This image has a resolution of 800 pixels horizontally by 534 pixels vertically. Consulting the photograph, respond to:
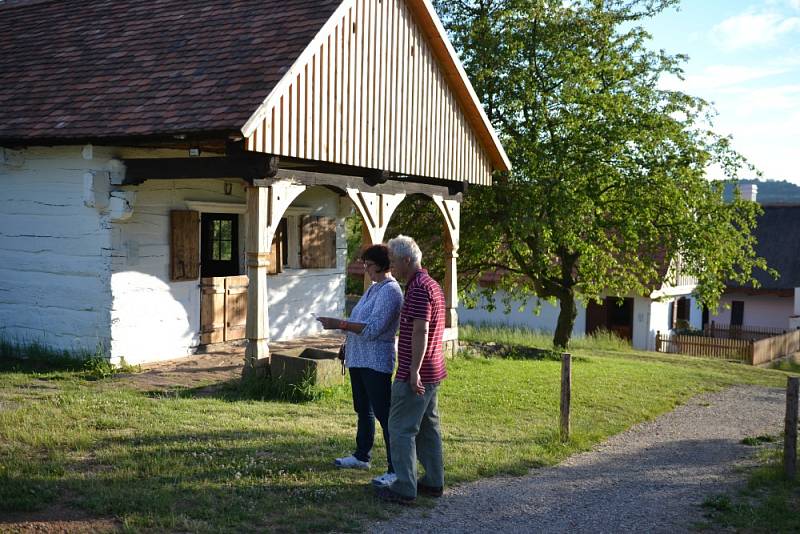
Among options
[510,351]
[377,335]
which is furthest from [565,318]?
[377,335]

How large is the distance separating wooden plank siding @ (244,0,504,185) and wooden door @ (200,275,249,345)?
3.07 meters

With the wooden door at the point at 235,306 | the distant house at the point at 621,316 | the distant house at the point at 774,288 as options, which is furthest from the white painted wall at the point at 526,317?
the wooden door at the point at 235,306

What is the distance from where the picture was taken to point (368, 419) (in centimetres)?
648

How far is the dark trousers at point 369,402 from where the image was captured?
20.2ft

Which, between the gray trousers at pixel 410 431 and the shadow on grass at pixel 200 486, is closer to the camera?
the shadow on grass at pixel 200 486

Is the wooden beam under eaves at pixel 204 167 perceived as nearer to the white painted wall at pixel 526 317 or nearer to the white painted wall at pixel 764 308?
the white painted wall at pixel 526 317

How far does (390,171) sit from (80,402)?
19.0 feet

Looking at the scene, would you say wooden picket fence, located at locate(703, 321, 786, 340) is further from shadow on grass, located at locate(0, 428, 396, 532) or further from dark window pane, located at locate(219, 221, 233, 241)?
shadow on grass, located at locate(0, 428, 396, 532)

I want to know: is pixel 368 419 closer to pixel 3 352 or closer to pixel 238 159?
pixel 238 159

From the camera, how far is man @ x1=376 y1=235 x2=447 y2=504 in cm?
568

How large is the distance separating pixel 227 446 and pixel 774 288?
34396 millimetres

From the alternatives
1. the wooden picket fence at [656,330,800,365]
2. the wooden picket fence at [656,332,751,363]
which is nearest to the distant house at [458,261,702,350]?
the wooden picket fence at [656,330,800,365]

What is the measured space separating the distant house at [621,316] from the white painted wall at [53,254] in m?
20.4

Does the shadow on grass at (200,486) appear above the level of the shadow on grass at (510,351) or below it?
above
